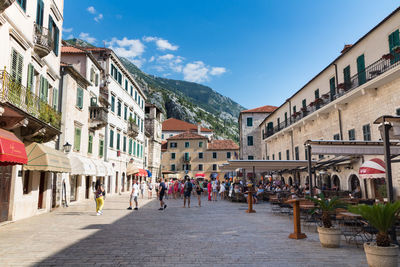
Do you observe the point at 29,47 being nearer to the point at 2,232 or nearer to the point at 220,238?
the point at 2,232

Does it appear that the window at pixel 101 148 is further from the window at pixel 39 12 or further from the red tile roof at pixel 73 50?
the window at pixel 39 12

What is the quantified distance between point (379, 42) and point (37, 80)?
61.4 feet

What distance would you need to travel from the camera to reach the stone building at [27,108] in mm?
9523

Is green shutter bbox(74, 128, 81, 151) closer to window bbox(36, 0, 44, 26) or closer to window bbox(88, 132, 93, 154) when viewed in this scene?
window bbox(88, 132, 93, 154)

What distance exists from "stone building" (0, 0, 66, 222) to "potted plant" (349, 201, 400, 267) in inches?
354

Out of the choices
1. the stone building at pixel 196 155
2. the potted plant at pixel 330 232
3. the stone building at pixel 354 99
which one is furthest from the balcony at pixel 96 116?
the stone building at pixel 196 155

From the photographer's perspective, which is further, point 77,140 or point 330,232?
point 77,140

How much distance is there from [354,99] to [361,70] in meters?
2.00

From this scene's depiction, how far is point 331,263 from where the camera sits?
5555mm

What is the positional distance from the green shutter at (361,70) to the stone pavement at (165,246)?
12.3 m

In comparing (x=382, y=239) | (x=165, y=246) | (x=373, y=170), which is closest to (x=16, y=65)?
(x=165, y=246)

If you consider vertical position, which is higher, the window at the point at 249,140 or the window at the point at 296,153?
the window at the point at 249,140

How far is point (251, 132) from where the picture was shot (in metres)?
47.4

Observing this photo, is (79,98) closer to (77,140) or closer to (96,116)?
(96,116)
